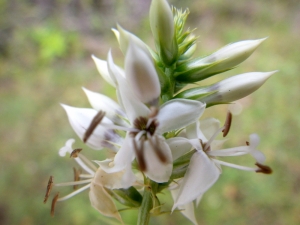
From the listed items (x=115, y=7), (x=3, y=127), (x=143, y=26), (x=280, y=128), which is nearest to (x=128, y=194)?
(x=280, y=128)

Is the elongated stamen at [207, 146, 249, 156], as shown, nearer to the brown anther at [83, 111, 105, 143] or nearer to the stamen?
the stamen

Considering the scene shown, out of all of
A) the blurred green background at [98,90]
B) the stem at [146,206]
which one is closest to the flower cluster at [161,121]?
the stem at [146,206]

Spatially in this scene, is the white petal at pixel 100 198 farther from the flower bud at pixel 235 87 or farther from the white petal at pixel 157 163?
the flower bud at pixel 235 87

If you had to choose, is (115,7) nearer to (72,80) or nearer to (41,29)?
(41,29)

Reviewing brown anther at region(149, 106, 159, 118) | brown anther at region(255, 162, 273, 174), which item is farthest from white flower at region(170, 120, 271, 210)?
brown anther at region(149, 106, 159, 118)

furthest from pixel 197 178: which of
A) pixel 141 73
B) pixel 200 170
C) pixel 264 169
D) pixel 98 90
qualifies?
pixel 98 90

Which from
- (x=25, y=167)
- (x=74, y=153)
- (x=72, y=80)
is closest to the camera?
(x=74, y=153)
